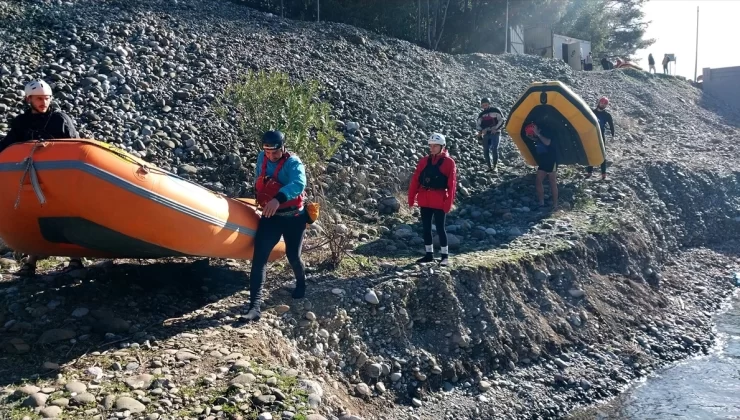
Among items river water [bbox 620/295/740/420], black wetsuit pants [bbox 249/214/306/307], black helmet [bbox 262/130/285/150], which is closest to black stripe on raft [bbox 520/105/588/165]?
river water [bbox 620/295/740/420]

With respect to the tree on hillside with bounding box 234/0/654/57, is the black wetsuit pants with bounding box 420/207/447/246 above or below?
below

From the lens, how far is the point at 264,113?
817 centimetres

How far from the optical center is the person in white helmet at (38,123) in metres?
5.64

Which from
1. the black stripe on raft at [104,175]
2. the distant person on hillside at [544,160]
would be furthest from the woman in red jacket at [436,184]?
the distant person on hillside at [544,160]

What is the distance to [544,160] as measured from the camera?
34.7ft

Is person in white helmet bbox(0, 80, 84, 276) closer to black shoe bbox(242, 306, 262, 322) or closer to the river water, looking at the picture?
black shoe bbox(242, 306, 262, 322)

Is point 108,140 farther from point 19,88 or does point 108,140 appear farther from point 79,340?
point 79,340

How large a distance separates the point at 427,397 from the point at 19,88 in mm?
7346

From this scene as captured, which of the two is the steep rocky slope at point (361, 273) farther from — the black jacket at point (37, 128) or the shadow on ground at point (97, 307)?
the black jacket at point (37, 128)

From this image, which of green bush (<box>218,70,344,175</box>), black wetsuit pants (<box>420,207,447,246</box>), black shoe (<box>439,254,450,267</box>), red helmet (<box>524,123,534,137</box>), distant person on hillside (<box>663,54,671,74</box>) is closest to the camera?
black wetsuit pants (<box>420,207,447,246</box>)

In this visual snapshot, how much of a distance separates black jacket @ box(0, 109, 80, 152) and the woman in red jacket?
3.52 m

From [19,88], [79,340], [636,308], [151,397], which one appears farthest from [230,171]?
[636,308]

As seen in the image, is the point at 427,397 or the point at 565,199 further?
the point at 565,199

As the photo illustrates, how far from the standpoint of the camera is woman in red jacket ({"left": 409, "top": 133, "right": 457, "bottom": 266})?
24.0 ft
